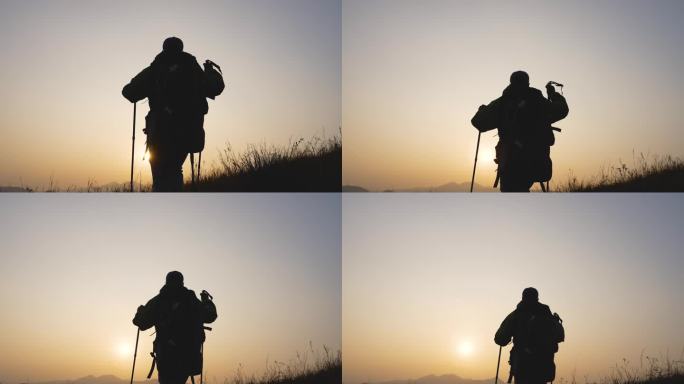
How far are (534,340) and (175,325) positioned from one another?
2.69m

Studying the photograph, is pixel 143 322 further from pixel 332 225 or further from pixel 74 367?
pixel 332 225

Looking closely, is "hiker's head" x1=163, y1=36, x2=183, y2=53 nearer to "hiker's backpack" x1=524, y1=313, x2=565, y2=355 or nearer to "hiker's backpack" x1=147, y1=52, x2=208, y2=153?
"hiker's backpack" x1=147, y1=52, x2=208, y2=153

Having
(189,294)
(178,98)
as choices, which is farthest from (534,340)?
(178,98)

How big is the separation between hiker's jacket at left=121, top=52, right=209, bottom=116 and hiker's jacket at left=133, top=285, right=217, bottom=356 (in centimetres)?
134

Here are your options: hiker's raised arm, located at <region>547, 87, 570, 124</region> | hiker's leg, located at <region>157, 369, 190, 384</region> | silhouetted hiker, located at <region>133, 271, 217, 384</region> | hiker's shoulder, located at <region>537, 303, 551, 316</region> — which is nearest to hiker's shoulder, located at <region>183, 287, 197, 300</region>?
silhouetted hiker, located at <region>133, 271, 217, 384</region>

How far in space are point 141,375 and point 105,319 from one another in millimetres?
544

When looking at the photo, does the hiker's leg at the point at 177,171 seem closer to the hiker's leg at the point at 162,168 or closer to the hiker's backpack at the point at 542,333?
the hiker's leg at the point at 162,168

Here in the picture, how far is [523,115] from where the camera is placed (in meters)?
11.8

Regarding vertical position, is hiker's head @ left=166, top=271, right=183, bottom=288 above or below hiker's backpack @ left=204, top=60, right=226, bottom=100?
below

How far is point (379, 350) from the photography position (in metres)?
12.6

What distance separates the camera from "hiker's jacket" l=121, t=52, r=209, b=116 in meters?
11.5

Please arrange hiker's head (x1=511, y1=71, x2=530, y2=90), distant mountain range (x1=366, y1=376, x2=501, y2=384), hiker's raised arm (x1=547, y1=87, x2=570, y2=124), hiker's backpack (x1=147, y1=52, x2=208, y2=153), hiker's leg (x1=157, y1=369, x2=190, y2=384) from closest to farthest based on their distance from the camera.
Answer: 1. hiker's backpack (x1=147, y1=52, x2=208, y2=153)
2. hiker's leg (x1=157, y1=369, x2=190, y2=384)
3. hiker's head (x1=511, y1=71, x2=530, y2=90)
4. hiker's raised arm (x1=547, y1=87, x2=570, y2=124)
5. distant mountain range (x1=366, y1=376, x2=501, y2=384)

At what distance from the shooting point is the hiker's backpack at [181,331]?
11.6 metres

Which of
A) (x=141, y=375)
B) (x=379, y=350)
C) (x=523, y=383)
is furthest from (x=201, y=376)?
(x=523, y=383)
